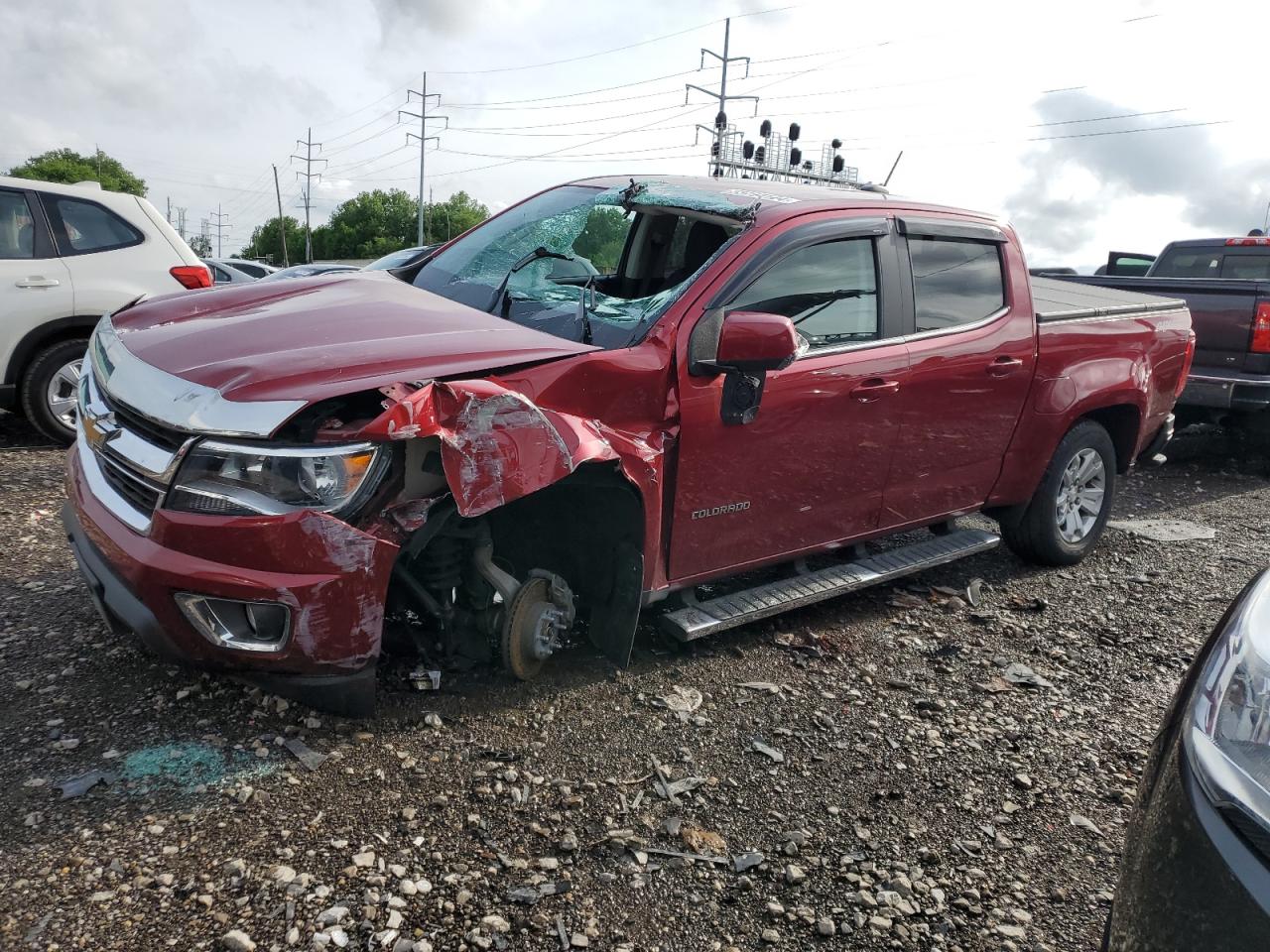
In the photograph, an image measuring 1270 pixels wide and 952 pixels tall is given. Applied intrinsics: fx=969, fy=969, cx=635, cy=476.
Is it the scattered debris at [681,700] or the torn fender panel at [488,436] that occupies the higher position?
the torn fender panel at [488,436]

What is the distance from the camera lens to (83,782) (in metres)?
2.71

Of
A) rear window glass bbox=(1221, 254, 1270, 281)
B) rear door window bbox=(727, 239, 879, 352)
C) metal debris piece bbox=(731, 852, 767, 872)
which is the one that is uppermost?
rear window glass bbox=(1221, 254, 1270, 281)

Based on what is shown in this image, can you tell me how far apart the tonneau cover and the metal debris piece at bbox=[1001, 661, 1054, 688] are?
5.65ft

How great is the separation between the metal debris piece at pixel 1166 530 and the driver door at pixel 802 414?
3.04 metres

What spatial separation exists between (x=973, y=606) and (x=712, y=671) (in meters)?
1.68

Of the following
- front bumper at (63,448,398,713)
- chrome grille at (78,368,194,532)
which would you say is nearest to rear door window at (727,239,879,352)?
front bumper at (63,448,398,713)

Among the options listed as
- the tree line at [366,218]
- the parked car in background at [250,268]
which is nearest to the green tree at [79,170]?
the tree line at [366,218]

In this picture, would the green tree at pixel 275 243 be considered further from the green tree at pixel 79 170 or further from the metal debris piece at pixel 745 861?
the metal debris piece at pixel 745 861

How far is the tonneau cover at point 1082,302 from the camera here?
4.85 meters

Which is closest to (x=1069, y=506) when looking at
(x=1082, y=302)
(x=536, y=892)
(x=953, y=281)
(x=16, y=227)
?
(x=1082, y=302)

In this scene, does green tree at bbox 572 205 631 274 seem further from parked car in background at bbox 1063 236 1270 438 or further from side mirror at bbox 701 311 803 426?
parked car in background at bbox 1063 236 1270 438

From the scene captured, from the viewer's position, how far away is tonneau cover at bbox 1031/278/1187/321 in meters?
4.85

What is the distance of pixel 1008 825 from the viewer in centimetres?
293

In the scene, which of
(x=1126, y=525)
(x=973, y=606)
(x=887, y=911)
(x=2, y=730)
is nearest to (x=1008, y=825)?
(x=887, y=911)
